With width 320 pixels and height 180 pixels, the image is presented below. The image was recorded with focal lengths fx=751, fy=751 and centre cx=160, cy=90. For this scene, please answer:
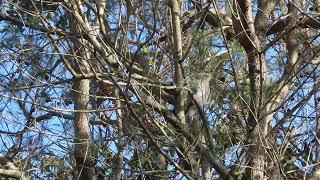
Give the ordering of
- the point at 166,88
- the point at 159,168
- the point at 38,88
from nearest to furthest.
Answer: the point at 166,88 → the point at 159,168 → the point at 38,88

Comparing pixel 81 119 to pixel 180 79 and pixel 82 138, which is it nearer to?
pixel 82 138

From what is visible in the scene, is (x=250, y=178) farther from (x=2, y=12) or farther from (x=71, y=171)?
(x=2, y=12)

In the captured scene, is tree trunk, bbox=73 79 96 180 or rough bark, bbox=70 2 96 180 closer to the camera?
rough bark, bbox=70 2 96 180

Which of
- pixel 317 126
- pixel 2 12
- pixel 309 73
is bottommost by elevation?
pixel 317 126

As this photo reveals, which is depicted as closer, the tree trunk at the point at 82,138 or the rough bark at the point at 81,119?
the rough bark at the point at 81,119

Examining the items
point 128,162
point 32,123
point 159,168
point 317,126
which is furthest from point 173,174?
point 32,123

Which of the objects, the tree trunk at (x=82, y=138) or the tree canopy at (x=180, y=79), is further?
the tree trunk at (x=82, y=138)

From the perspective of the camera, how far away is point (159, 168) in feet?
17.8

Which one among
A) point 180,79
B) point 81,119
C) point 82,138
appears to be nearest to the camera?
point 180,79

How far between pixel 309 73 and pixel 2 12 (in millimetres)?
2492

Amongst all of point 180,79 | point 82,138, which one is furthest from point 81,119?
point 180,79

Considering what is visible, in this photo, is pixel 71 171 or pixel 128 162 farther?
Answer: pixel 71 171

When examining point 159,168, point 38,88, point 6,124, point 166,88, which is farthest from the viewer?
point 6,124

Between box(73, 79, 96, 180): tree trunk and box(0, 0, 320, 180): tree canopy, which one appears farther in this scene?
box(73, 79, 96, 180): tree trunk
